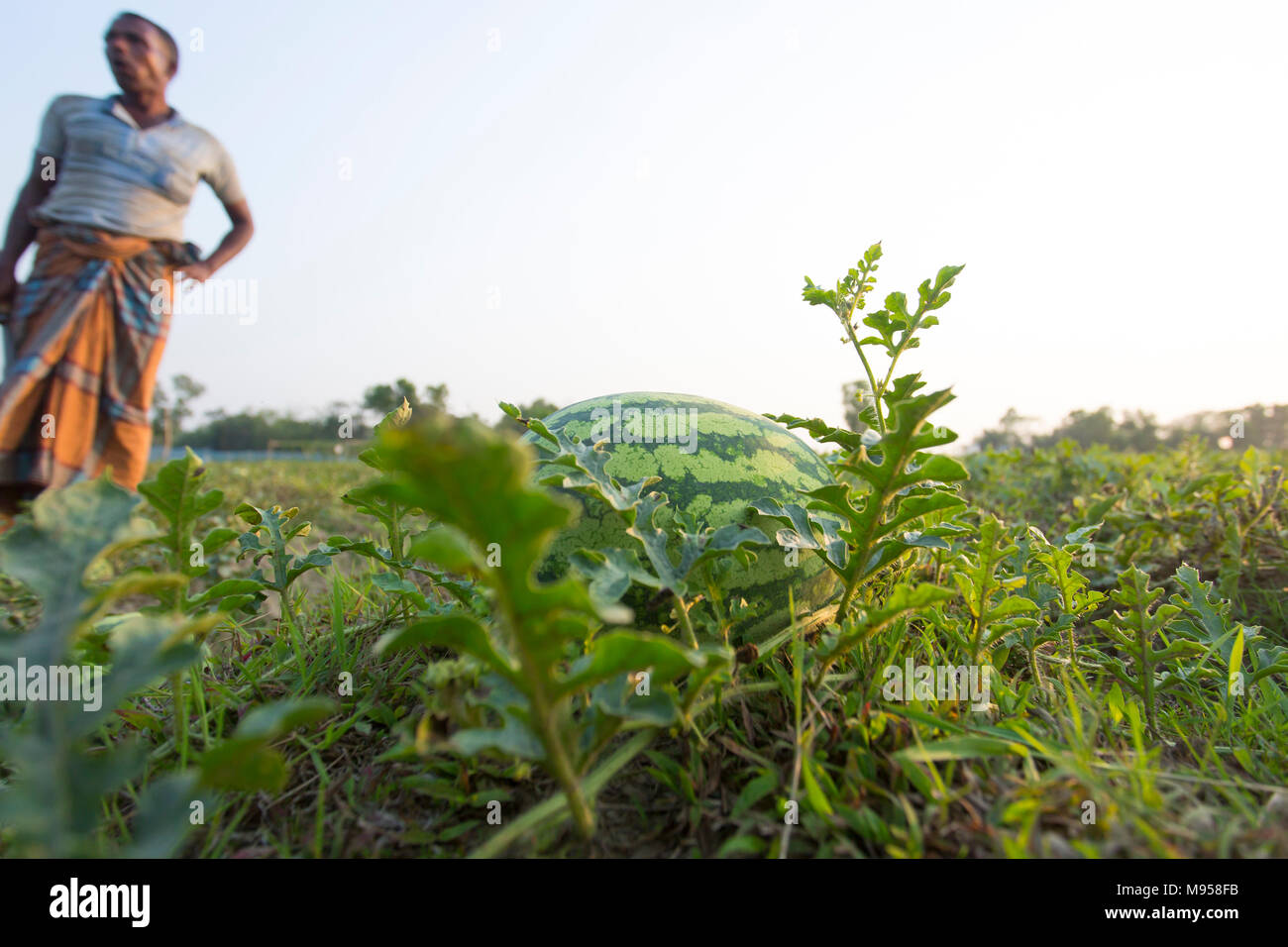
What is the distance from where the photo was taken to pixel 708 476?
195 centimetres

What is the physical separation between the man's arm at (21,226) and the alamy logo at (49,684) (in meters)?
5.24

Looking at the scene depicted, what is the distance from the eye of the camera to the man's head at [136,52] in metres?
4.54

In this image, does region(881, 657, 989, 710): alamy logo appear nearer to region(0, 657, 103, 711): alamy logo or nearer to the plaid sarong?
region(0, 657, 103, 711): alamy logo

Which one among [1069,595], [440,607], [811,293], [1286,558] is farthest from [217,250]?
[1286,558]

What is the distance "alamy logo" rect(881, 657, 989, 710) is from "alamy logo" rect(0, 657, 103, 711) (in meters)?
1.52

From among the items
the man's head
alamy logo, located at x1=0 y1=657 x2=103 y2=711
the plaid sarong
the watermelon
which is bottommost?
alamy logo, located at x1=0 y1=657 x2=103 y2=711

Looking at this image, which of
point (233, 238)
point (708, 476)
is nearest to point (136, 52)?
point (233, 238)

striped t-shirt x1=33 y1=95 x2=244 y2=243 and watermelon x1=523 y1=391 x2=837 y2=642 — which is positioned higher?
striped t-shirt x1=33 y1=95 x2=244 y2=243

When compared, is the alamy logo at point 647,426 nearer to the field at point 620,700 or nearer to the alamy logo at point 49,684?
the field at point 620,700

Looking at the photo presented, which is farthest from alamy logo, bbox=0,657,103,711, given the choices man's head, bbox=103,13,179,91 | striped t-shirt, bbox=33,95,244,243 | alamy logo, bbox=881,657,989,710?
man's head, bbox=103,13,179,91

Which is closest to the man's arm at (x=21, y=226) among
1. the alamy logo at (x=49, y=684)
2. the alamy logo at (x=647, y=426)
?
the alamy logo at (x=647, y=426)

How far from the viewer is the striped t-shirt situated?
4465 millimetres
